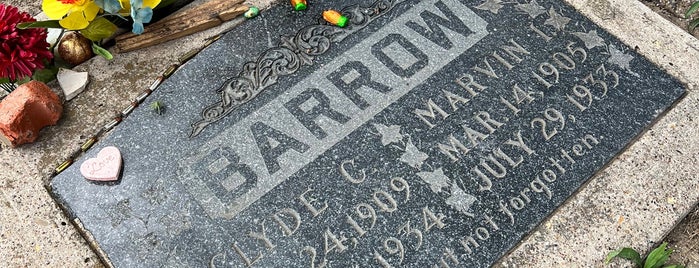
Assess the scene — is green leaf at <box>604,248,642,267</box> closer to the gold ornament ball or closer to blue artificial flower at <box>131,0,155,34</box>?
blue artificial flower at <box>131,0,155,34</box>

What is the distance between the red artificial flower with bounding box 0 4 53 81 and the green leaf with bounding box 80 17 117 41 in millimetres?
151

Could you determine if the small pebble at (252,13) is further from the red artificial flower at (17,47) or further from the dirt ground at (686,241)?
the dirt ground at (686,241)

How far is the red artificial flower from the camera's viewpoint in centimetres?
211

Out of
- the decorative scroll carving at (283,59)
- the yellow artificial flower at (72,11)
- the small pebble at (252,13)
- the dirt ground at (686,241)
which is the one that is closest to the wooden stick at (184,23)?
the small pebble at (252,13)

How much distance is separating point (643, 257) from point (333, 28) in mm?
1308

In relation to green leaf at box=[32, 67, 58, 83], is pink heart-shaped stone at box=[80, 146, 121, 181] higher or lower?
lower

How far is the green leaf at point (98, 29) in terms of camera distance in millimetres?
2244

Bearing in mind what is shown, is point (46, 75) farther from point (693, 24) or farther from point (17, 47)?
point (693, 24)

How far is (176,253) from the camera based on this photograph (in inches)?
75.7

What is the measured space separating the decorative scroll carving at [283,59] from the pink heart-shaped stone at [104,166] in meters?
0.26

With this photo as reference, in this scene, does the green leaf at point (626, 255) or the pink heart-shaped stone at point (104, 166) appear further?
the pink heart-shaped stone at point (104, 166)

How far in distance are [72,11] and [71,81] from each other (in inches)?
10.5

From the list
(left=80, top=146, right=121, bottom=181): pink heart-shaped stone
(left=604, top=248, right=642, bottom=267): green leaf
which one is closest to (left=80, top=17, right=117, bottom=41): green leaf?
(left=80, top=146, right=121, bottom=181): pink heart-shaped stone

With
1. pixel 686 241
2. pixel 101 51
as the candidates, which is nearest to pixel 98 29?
pixel 101 51
